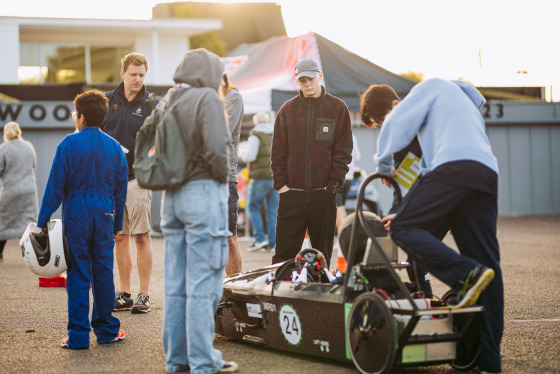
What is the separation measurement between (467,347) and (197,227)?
1.66 meters

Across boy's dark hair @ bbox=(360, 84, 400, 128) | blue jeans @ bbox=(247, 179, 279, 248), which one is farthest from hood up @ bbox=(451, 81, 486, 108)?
blue jeans @ bbox=(247, 179, 279, 248)

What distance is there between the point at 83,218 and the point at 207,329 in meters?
1.43

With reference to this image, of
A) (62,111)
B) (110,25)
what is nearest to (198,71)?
(62,111)

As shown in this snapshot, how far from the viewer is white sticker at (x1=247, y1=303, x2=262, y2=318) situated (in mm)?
5207

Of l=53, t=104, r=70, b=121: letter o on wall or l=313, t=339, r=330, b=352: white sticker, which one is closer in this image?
l=313, t=339, r=330, b=352: white sticker

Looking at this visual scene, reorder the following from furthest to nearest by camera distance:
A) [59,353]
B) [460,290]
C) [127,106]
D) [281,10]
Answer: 1. [281,10]
2. [127,106]
3. [59,353]
4. [460,290]

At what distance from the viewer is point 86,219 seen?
541cm

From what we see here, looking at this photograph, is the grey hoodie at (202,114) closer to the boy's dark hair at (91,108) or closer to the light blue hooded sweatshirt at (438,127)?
the light blue hooded sweatshirt at (438,127)

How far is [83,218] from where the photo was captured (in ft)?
17.7

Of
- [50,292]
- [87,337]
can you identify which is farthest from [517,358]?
[50,292]

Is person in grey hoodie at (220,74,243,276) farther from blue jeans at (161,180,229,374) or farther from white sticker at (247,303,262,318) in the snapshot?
blue jeans at (161,180,229,374)

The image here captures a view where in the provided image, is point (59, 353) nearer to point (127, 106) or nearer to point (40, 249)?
point (40, 249)

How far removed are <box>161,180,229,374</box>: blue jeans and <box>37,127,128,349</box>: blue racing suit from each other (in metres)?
1.01

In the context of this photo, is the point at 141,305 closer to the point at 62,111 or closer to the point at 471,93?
the point at 471,93
